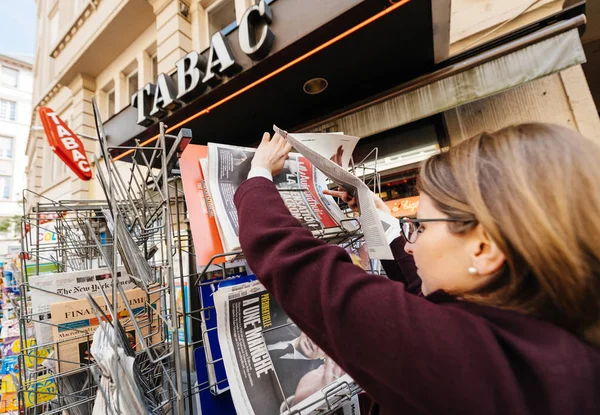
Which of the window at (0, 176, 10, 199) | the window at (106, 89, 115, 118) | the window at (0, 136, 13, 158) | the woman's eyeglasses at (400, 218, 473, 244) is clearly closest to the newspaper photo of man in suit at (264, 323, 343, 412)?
the woman's eyeglasses at (400, 218, 473, 244)

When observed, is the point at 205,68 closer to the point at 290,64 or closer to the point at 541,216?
the point at 290,64

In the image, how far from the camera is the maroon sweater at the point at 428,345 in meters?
0.36

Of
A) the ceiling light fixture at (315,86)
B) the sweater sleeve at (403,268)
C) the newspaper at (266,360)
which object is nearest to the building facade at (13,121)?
the ceiling light fixture at (315,86)

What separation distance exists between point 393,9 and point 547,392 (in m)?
1.91

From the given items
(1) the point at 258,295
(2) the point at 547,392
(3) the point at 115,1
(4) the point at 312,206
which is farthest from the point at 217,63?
(3) the point at 115,1

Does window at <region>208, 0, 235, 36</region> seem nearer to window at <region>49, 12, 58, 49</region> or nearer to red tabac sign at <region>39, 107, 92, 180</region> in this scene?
red tabac sign at <region>39, 107, 92, 180</region>

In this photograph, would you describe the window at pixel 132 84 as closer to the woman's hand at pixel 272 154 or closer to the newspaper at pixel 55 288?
the newspaper at pixel 55 288

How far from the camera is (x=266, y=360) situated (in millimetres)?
728

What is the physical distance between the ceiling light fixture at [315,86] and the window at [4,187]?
2352cm

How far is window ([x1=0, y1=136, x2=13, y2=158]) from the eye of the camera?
17.2 meters

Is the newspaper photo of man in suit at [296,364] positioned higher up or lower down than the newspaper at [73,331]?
lower down

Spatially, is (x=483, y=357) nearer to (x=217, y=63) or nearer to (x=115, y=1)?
(x=217, y=63)

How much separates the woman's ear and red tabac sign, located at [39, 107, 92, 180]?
5.46 metres

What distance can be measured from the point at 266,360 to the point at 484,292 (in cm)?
56
